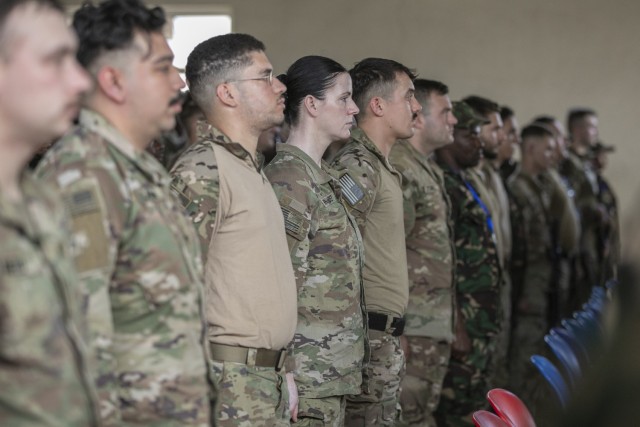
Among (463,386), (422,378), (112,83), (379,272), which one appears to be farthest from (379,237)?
(112,83)

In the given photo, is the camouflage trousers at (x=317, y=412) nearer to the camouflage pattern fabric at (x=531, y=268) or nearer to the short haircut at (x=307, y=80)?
the short haircut at (x=307, y=80)

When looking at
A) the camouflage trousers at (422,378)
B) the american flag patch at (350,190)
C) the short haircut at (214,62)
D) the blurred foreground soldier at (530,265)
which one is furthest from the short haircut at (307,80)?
the blurred foreground soldier at (530,265)

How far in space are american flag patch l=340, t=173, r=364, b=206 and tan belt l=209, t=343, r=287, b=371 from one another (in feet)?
3.12

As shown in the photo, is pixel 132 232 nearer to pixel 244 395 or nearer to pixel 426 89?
pixel 244 395

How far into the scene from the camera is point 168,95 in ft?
6.42

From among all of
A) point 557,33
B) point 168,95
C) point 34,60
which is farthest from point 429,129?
point 557,33

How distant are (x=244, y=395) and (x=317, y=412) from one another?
0.63 m

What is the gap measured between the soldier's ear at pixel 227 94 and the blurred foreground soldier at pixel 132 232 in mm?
617

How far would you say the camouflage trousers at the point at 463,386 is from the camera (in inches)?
179

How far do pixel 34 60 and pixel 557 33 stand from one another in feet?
28.5

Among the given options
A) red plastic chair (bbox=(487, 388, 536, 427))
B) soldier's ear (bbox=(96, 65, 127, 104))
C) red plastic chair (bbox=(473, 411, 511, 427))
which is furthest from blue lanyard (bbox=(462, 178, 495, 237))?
soldier's ear (bbox=(96, 65, 127, 104))

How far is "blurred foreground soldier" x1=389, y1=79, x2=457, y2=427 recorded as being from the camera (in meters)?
4.01

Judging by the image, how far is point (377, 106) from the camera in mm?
3662

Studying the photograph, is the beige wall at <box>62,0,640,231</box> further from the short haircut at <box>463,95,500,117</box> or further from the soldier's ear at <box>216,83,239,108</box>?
the soldier's ear at <box>216,83,239,108</box>
